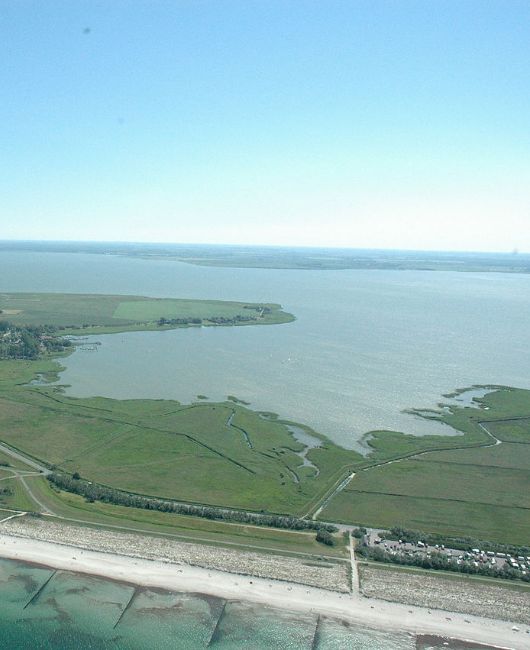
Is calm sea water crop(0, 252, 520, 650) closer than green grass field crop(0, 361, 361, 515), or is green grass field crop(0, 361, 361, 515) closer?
calm sea water crop(0, 252, 520, 650)

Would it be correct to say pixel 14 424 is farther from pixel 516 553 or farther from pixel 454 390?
pixel 454 390

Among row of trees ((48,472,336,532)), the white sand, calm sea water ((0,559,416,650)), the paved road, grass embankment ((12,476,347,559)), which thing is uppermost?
the paved road

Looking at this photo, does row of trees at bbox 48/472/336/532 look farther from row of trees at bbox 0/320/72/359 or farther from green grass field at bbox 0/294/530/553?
row of trees at bbox 0/320/72/359

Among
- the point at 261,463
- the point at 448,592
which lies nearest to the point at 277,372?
the point at 261,463

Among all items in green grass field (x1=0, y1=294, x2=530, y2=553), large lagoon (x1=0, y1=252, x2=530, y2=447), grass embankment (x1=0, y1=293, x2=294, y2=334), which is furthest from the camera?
grass embankment (x1=0, y1=293, x2=294, y2=334)

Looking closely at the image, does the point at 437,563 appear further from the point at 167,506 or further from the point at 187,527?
the point at 167,506

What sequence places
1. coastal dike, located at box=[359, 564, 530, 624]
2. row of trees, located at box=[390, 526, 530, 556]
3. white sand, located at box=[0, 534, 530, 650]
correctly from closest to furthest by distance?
white sand, located at box=[0, 534, 530, 650] < coastal dike, located at box=[359, 564, 530, 624] < row of trees, located at box=[390, 526, 530, 556]

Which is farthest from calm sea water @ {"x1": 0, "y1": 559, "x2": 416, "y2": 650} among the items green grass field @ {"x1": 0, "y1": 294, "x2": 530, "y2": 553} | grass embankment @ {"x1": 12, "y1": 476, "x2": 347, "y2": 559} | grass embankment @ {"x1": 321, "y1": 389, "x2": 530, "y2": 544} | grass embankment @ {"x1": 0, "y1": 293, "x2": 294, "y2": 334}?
grass embankment @ {"x1": 0, "y1": 293, "x2": 294, "y2": 334}

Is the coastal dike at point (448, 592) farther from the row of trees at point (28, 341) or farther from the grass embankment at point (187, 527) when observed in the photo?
the row of trees at point (28, 341)
